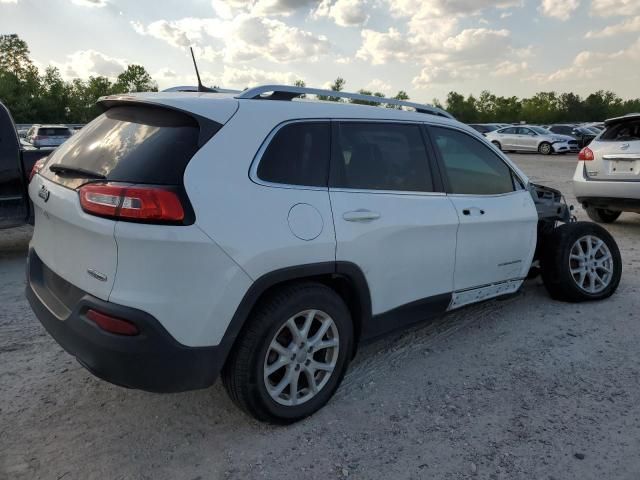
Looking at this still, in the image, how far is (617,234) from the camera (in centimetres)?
751

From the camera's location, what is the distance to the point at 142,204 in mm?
2264

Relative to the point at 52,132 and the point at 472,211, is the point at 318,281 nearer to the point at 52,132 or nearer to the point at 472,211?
the point at 472,211

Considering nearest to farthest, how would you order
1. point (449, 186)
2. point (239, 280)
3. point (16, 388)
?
point (239, 280) → point (16, 388) → point (449, 186)

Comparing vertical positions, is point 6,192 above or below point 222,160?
below

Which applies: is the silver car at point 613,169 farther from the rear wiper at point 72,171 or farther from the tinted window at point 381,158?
the rear wiper at point 72,171

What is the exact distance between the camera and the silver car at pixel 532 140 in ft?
85.4

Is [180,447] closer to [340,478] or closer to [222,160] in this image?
[340,478]

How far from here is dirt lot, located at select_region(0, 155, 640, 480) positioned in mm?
2514

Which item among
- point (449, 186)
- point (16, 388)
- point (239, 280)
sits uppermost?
point (449, 186)

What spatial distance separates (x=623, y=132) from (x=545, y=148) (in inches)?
810

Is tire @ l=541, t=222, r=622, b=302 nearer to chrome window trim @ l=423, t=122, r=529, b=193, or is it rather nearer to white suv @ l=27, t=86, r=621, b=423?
chrome window trim @ l=423, t=122, r=529, b=193

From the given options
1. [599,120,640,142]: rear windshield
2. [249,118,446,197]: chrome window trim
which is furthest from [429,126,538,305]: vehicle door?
[599,120,640,142]: rear windshield

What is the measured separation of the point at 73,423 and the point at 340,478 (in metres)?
1.47

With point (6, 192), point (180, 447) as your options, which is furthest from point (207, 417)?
point (6, 192)
